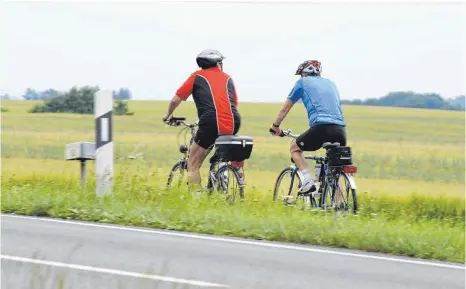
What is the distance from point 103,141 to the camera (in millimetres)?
12930

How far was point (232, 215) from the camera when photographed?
37.5ft

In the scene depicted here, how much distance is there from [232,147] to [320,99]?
129cm

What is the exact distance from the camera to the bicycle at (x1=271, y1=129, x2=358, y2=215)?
11953 mm

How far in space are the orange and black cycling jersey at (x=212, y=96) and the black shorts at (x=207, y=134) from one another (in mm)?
27

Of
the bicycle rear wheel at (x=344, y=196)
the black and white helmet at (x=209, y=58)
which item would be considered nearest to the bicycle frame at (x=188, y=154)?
the black and white helmet at (x=209, y=58)

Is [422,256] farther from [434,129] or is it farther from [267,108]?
[434,129]

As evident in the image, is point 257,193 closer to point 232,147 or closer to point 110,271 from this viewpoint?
point 232,147

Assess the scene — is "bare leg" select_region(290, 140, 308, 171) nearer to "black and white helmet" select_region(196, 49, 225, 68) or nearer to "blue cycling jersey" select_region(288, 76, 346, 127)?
"blue cycling jersey" select_region(288, 76, 346, 127)

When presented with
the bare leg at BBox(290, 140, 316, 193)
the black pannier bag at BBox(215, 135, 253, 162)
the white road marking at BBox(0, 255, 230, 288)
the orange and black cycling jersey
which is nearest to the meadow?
the bare leg at BBox(290, 140, 316, 193)

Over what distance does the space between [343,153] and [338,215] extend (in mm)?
881

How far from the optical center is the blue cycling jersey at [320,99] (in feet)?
40.0

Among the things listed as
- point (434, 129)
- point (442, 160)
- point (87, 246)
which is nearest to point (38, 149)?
point (442, 160)

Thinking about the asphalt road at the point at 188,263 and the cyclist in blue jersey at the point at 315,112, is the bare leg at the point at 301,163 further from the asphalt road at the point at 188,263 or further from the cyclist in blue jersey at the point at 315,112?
the asphalt road at the point at 188,263

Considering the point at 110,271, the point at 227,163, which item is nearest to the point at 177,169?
the point at 227,163
